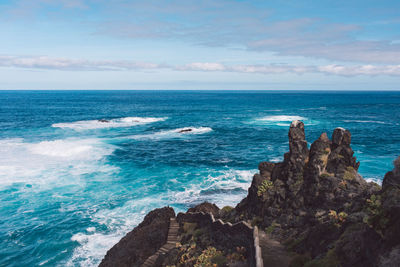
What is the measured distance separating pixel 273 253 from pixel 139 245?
34.0ft

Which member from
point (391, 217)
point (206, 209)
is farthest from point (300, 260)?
point (206, 209)

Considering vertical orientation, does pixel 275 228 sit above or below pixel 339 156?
below

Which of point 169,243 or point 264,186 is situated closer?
point 264,186

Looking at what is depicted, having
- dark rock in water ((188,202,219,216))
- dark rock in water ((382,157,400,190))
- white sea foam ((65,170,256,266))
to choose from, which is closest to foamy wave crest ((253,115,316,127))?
white sea foam ((65,170,256,266))

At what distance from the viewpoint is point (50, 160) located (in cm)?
4956

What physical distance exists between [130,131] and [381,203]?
70488 mm

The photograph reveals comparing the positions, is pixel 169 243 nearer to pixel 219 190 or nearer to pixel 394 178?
pixel 219 190

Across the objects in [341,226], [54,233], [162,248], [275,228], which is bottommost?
[54,233]

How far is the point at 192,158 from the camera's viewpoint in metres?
51.4

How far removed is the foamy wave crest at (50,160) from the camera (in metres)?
41.6

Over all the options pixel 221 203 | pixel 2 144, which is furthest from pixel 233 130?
pixel 2 144

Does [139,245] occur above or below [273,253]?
below

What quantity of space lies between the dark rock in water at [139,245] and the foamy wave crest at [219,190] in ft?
31.4

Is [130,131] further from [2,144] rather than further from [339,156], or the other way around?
[339,156]
